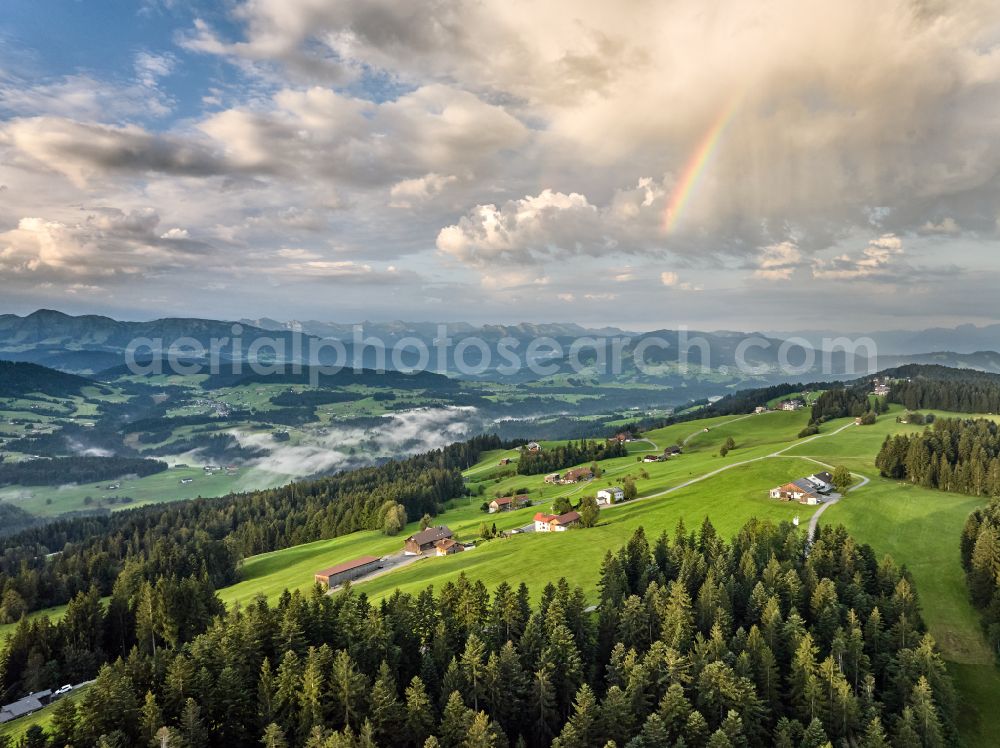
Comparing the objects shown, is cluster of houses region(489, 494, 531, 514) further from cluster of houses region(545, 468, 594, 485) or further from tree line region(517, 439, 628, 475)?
tree line region(517, 439, 628, 475)

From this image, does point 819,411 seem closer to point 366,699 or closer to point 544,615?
point 544,615

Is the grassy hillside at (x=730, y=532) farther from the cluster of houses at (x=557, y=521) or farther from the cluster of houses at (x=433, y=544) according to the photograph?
the cluster of houses at (x=557, y=521)

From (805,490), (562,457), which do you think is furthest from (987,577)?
(562,457)

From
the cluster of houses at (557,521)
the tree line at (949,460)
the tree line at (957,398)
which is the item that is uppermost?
the tree line at (957,398)

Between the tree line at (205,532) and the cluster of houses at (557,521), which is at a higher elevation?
the cluster of houses at (557,521)

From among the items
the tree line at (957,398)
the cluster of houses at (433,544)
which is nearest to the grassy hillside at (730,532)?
the cluster of houses at (433,544)

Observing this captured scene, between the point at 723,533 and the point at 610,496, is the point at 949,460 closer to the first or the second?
the point at 723,533

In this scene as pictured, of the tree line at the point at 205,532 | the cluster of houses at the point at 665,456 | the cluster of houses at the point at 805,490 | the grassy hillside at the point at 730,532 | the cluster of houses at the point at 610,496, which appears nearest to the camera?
the grassy hillside at the point at 730,532
